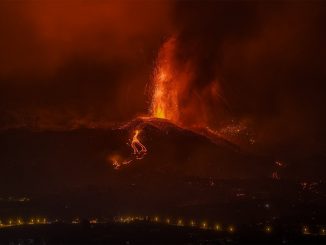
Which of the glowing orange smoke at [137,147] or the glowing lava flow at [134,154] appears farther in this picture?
the glowing orange smoke at [137,147]

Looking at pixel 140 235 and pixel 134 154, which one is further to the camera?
pixel 134 154

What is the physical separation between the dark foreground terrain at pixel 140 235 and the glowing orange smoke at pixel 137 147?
24455 mm

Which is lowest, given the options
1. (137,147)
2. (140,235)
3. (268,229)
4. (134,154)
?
(140,235)

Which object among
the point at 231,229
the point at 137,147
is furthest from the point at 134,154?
the point at 231,229

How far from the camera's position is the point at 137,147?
82.8 metres

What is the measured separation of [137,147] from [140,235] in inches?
1283

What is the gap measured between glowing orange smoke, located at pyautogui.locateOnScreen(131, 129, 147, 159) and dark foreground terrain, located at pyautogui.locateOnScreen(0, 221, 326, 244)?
24.5m

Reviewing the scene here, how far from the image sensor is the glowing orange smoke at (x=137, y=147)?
80.6 metres

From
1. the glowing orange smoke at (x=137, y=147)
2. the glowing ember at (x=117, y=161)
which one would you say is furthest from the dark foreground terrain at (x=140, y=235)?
the glowing orange smoke at (x=137, y=147)

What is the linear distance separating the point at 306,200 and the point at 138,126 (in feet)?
85.6

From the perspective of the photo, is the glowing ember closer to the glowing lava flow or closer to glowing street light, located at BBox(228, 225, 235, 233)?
the glowing lava flow

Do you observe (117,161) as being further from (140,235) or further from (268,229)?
(268,229)

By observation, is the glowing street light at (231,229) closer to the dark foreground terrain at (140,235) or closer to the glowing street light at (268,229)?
the dark foreground terrain at (140,235)

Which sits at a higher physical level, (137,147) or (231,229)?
(137,147)
